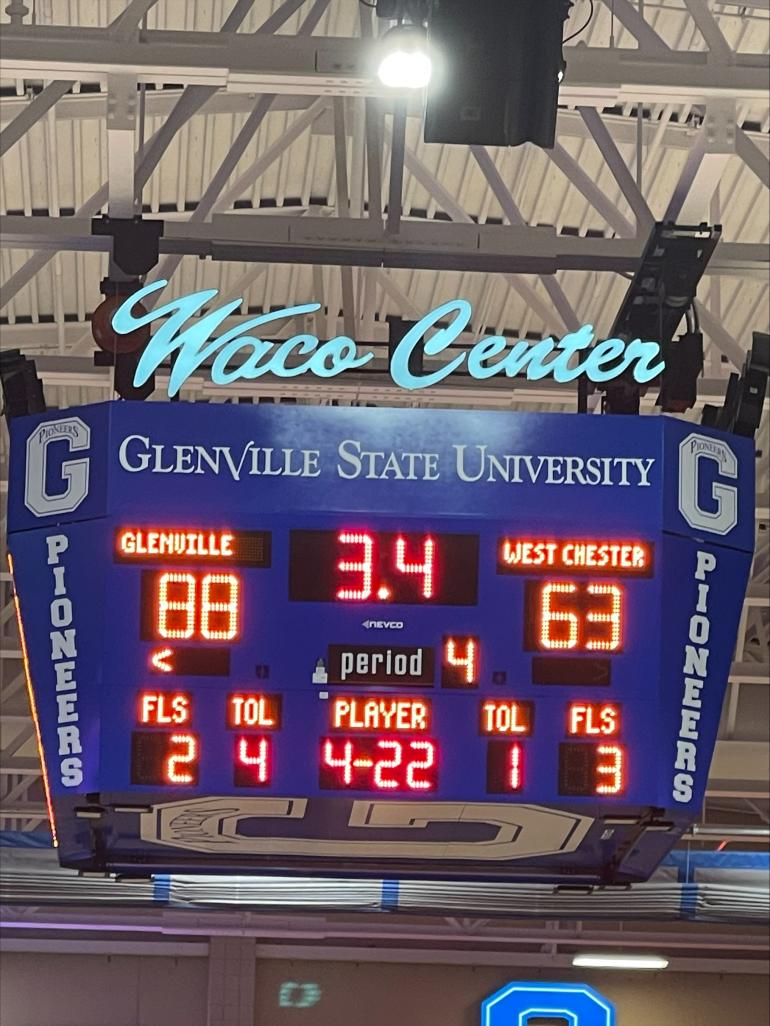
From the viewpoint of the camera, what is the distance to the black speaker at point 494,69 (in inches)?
349

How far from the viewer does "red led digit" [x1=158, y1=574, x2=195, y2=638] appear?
34.0ft

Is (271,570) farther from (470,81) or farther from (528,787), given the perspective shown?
(470,81)

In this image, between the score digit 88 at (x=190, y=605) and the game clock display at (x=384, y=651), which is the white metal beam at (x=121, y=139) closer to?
the game clock display at (x=384, y=651)

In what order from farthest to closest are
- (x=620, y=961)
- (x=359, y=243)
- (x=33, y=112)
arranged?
(x=620, y=961), (x=359, y=243), (x=33, y=112)

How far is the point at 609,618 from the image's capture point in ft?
34.3

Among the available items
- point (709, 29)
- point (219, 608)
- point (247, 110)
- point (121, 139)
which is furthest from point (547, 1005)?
point (709, 29)

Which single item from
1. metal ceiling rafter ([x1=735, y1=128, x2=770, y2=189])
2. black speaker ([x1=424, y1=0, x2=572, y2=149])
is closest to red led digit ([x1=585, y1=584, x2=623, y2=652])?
black speaker ([x1=424, y1=0, x2=572, y2=149])

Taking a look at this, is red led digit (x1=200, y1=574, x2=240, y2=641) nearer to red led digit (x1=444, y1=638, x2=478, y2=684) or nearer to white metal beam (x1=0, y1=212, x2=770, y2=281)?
red led digit (x1=444, y1=638, x2=478, y2=684)

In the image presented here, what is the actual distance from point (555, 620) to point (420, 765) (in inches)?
41.1

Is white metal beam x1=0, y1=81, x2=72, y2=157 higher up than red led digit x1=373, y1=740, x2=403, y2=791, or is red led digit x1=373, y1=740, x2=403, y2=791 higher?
white metal beam x1=0, y1=81, x2=72, y2=157

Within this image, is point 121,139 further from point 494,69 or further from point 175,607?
point 494,69

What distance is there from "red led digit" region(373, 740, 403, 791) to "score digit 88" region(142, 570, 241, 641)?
97 centimetres

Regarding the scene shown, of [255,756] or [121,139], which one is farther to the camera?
[121,139]

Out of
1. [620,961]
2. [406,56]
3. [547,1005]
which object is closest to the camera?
[406,56]
